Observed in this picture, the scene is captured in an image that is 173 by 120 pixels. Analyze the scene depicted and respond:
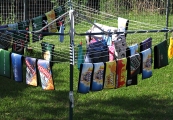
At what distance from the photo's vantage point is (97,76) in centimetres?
454

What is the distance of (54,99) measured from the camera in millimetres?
6602

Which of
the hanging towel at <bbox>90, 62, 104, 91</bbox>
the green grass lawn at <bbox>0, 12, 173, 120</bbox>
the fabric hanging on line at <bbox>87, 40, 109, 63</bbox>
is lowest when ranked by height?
the green grass lawn at <bbox>0, 12, 173, 120</bbox>

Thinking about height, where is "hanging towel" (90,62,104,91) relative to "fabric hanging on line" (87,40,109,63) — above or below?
below

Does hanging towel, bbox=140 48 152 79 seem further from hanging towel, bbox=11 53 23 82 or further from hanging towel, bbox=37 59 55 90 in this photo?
hanging towel, bbox=11 53 23 82

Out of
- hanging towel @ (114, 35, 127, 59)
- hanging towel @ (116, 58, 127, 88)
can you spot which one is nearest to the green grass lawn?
hanging towel @ (114, 35, 127, 59)

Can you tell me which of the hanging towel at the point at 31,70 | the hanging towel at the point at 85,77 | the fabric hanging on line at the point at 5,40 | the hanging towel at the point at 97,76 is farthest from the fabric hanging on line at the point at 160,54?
the fabric hanging on line at the point at 5,40

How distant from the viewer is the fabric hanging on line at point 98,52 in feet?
16.7

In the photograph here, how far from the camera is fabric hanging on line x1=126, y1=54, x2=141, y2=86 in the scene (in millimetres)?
4754

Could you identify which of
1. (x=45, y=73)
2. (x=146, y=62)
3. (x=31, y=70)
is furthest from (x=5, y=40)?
(x=146, y=62)

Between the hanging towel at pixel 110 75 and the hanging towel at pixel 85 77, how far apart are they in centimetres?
21

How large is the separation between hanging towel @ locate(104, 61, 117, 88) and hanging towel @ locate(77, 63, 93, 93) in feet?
0.70

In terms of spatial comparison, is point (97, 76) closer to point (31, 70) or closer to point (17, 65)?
point (31, 70)

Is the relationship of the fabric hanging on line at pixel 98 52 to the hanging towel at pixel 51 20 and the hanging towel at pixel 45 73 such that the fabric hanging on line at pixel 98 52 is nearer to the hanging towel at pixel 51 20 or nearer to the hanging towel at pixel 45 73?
the hanging towel at pixel 45 73

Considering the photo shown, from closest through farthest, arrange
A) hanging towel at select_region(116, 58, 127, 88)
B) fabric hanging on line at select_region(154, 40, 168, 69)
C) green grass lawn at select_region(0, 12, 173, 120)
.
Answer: hanging towel at select_region(116, 58, 127, 88) < fabric hanging on line at select_region(154, 40, 168, 69) < green grass lawn at select_region(0, 12, 173, 120)
